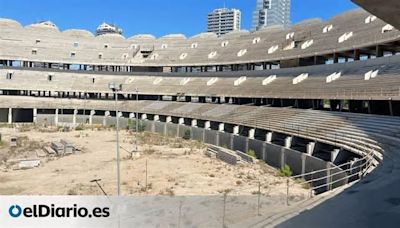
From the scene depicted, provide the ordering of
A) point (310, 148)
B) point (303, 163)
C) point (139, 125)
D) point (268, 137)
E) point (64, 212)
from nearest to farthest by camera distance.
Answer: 1. point (64, 212)
2. point (303, 163)
3. point (310, 148)
4. point (268, 137)
5. point (139, 125)

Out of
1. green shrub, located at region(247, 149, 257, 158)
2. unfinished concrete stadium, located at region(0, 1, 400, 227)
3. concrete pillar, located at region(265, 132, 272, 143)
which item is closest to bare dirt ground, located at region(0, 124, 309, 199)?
green shrub, located at region(247, 149, 257, 158)

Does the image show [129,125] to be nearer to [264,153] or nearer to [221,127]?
[221,127]

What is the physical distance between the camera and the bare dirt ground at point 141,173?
2086 centimetres

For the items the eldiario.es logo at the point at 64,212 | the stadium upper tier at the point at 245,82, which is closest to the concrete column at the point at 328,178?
the stadium upper tier at the point at 245,82

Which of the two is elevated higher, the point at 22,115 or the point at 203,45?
the point at 203,45

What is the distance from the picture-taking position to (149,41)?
254 ft

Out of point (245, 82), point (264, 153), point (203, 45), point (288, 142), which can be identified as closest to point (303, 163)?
point (288, 142)

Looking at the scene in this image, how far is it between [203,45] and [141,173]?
155 feet

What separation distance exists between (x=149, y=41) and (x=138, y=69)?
9.59 metres

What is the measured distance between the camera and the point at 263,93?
43.5 metres

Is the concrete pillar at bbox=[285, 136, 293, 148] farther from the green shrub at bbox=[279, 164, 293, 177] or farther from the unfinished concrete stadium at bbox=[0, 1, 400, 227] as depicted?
the green shrub at bbox=[279, 164, 293, 177]

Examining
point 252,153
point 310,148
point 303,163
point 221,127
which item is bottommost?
point 252,153

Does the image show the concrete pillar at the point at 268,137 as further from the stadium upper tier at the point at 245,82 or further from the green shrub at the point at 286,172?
the stadium upper tier at the point at 245,82

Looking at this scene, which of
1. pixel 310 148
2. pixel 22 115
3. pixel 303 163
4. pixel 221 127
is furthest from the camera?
pixel 22 115
